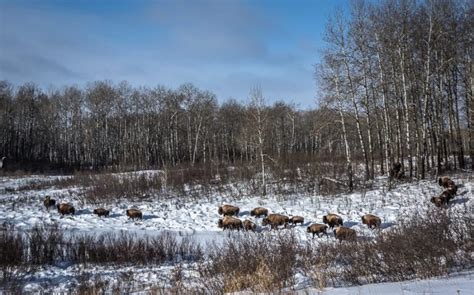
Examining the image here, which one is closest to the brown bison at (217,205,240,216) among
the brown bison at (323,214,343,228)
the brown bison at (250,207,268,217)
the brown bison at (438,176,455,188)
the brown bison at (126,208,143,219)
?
the brown bison at (250,207,268,217)

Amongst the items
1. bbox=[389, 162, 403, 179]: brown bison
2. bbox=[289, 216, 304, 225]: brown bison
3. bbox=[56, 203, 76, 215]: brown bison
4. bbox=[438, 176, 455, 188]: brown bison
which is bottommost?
bbox=[289, 216, 304, 225]: brown bison

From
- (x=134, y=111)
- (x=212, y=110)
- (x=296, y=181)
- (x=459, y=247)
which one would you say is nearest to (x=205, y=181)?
(x=296, y=181)

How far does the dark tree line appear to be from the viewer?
939 inches

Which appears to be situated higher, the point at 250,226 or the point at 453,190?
the point at 453,190

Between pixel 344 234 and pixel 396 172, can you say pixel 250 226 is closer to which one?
pixel 344 234

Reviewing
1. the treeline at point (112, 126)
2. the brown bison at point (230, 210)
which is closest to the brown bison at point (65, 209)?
the brown bison at point (230, 210)

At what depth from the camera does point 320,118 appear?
24734 mm

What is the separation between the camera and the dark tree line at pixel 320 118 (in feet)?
78.3

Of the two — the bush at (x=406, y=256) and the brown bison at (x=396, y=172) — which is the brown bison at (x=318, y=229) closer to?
the bush at (x=406, y=256)

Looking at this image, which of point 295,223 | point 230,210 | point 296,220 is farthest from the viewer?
point 230,210

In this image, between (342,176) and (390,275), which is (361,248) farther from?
(342,176)

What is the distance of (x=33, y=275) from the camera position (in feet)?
35.4

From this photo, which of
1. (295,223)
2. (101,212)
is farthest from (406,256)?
(101,212)

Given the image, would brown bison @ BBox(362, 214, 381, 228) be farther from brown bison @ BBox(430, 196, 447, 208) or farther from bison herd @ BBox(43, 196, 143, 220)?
bison herd @ BBox(43, 196, 143, 220)
